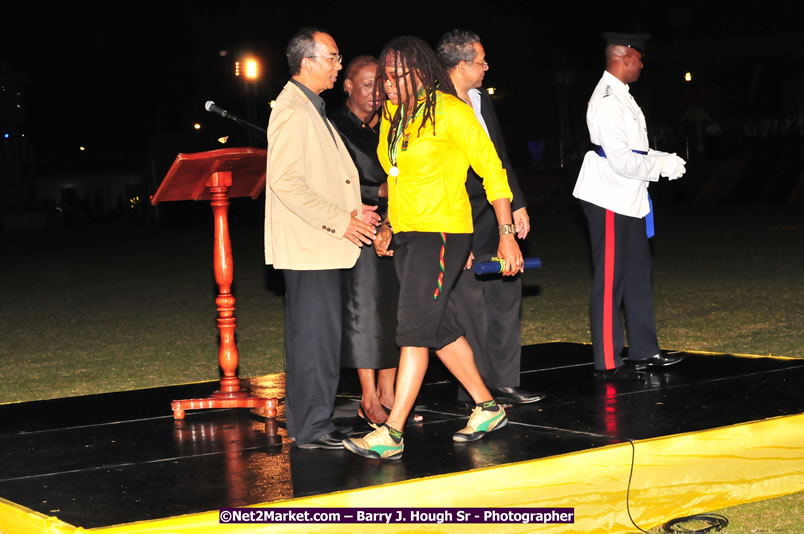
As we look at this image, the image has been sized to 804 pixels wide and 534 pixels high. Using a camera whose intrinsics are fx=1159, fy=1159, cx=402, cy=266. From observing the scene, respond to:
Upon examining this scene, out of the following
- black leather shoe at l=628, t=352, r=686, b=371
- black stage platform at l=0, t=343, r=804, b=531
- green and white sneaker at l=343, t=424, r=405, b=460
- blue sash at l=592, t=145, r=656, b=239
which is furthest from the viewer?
black leather shoe at l=628, t=352, r=686, b=371

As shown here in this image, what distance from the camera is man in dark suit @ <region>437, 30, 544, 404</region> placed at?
5.74m

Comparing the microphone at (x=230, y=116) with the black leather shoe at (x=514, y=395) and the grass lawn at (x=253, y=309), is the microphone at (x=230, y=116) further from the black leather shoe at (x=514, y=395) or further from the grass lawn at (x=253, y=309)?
the black leather shoe at (x=514, y=395)

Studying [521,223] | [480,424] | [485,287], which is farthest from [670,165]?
[480,424]

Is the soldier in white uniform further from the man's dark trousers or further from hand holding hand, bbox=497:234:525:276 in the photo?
the man's dark trousers

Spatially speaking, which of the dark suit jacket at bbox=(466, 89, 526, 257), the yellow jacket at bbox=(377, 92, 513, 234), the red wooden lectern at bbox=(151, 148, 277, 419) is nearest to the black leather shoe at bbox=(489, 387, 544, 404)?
the dark suit jacket at bbox=(466, 89, 526, 257)

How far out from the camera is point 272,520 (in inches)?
155

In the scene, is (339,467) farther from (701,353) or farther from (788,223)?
(788,223)

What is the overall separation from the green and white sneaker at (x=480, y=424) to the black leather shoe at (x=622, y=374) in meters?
1.49

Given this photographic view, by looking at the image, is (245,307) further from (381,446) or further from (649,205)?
(381,446)

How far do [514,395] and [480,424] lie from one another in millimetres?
960

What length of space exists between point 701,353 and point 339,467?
11.1 feet

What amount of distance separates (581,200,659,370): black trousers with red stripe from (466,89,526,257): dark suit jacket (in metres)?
0.80

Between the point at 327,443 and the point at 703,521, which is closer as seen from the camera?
the point at 703,521

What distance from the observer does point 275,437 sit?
5332 mm
